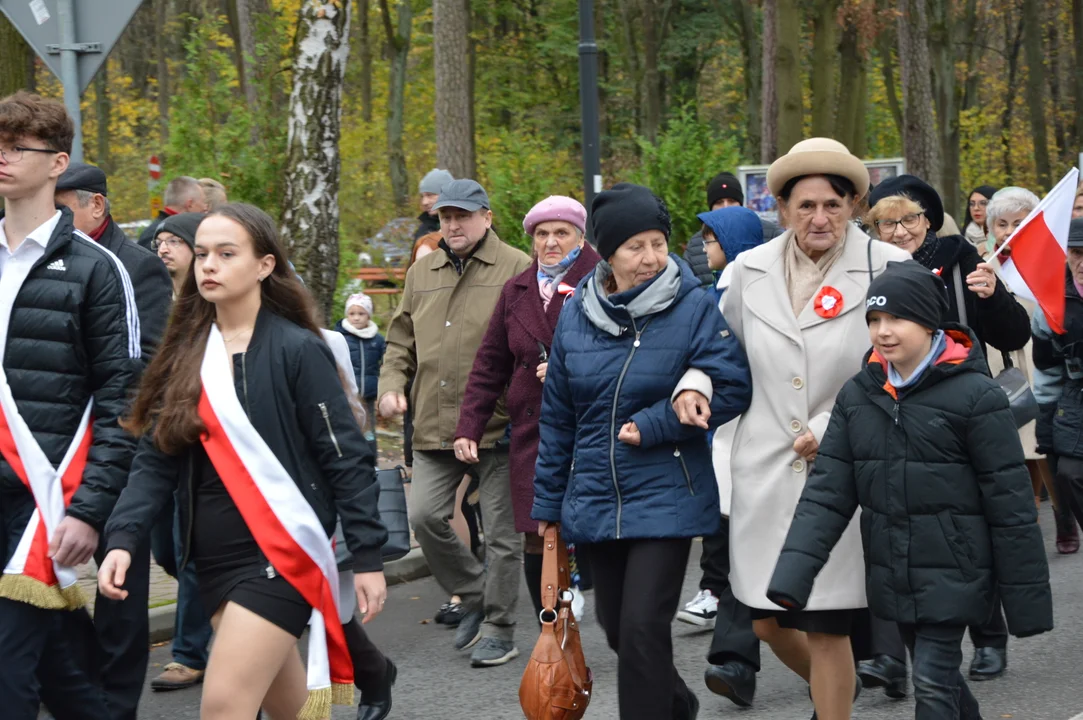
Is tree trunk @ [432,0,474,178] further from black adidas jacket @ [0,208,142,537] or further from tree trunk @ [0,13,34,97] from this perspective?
black adidas jacket @ [0,208,142,537]

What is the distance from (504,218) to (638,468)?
1081 centimetres

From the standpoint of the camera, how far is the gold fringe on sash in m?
4.65

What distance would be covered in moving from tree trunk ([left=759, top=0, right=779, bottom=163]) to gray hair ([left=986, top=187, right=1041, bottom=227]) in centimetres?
1259

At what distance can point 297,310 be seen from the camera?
15.1ft

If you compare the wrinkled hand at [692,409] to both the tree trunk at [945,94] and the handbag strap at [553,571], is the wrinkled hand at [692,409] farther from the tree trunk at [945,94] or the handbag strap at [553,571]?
the tree trunk at [945,94]

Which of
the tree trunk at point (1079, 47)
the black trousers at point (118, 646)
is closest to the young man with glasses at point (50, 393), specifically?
the black trousers at point (118, 646)

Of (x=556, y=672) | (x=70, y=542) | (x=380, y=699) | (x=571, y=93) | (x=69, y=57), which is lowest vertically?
(x=380, y=699)

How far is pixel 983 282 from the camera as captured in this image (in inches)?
238

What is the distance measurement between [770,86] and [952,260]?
1514cm

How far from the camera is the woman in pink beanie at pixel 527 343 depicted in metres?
6.91

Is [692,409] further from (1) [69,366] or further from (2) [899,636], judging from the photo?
(1) [69,366]

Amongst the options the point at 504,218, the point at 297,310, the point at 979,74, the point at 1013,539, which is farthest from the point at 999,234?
the point at 979,74

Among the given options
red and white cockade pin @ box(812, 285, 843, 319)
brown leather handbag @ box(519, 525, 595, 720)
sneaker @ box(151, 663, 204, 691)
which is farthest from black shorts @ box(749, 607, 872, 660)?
sneaker @ box(151, 663, 204, 691)

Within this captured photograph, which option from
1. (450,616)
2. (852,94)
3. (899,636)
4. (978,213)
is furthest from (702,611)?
(852,94)
